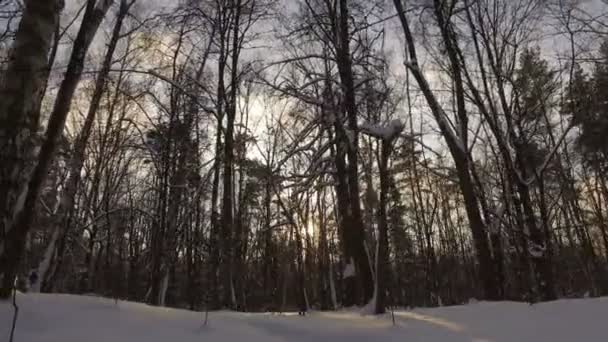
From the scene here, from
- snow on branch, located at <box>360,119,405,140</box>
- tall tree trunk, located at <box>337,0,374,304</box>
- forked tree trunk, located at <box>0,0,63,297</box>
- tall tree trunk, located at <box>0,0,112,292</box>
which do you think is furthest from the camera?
tall tree trunk, located at <box>337,0,374,304</box>

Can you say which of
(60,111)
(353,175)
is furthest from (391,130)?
(60,111)

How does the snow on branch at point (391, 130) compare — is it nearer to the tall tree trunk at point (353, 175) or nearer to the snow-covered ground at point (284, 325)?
the tall tree trunk at point (353, 175)

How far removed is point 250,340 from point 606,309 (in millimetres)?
3594

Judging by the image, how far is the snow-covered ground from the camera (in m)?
2.59

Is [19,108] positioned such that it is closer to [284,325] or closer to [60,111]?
[60,111]

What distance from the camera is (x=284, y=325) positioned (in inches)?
132

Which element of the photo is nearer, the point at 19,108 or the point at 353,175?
the point at 19,108

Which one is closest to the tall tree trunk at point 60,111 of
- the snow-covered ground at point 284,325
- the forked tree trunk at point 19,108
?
the forked tree trunk at point 19,108

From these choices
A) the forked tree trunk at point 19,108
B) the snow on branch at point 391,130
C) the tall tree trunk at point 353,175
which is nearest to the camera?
the forked tree trunk at point 19,108

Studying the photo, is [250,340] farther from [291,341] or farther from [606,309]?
[606,309]

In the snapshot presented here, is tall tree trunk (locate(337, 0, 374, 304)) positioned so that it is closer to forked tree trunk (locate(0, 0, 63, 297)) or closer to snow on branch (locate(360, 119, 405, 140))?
snow on branch (locate(360, 119, 405, 140))

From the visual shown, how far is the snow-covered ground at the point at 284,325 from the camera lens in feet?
8.48

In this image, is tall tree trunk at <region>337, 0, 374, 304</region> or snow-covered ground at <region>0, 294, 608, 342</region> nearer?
snow-covered ground at <region>0, 294, 608, 342</region>

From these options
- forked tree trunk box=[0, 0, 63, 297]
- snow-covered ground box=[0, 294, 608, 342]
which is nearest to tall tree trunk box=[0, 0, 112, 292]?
forked tree trunk box=[0, 0, 63, 297]
